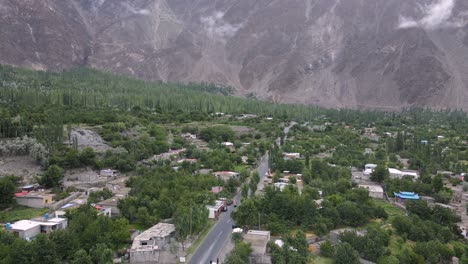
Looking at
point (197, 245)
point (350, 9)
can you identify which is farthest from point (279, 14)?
point (197, 245)

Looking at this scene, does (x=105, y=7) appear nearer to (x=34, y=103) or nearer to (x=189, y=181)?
(x=34, y=103)

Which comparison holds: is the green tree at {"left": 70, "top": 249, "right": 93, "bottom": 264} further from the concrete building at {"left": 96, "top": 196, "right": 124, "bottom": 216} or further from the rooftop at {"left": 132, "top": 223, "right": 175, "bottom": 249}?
the concrete building at {"left": 96, "top": 196, "right": 124, "bottom": 216}

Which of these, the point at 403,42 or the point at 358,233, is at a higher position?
the point at 403,42

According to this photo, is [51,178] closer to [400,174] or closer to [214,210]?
[214,210]

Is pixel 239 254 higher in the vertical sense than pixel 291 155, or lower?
lower

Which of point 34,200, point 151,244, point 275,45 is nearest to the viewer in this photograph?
point 151,244

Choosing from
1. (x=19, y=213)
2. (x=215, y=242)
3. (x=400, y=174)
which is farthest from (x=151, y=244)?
(x=400, y=174)

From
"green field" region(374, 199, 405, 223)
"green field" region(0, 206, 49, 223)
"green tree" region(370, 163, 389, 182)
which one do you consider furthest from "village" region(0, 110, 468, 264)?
"green field" region(0, 206, 49, 223)
